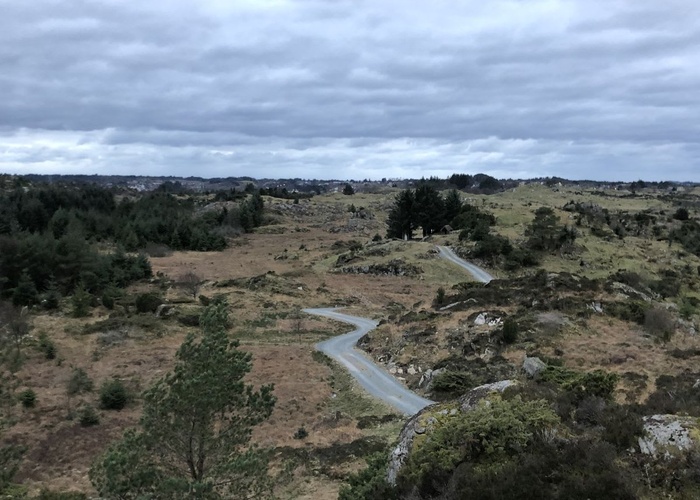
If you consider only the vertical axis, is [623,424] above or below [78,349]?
above

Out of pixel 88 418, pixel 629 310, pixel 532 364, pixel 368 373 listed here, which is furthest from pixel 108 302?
pixel 629 310

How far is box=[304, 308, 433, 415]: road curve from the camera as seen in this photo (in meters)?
24.8

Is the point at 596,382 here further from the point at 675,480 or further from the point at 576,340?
the point at 576,340

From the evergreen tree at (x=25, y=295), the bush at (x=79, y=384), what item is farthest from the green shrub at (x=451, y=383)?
the evergreen tree at (x=25, y=295)

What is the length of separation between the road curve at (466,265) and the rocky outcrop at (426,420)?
158 feet

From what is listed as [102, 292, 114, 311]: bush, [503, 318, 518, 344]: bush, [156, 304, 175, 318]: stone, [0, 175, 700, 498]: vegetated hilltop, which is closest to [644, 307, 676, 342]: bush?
[0, 175, 700, 498]: vegetated hilltop

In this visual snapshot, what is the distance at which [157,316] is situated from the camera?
43.0 meters

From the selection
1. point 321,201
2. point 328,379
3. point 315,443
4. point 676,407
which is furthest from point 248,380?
point 321,201

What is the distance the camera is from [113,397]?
26.0 metres

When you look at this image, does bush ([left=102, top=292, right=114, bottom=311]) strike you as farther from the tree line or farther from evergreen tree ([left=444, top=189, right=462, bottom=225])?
evergreen tree ([left=444, top=189, right=462, bottom=225])

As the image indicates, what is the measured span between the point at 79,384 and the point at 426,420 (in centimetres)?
2312

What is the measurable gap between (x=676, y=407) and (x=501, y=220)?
76.7 m

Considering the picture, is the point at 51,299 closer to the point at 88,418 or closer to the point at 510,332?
the point at 88,418

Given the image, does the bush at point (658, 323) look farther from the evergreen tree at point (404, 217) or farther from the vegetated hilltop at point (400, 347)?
the evergreen tree at point (404, 217)
